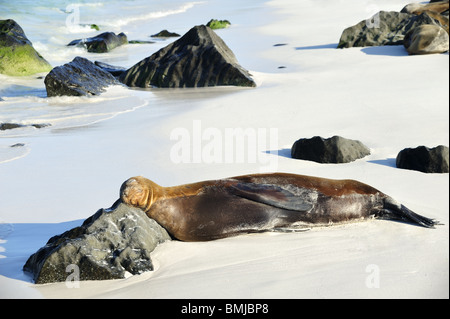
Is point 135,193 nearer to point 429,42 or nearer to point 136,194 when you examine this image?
point 136,194

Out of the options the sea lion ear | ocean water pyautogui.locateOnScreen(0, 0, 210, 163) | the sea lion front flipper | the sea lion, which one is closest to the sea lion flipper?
the sea lion

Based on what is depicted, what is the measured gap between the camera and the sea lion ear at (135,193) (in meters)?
4.51

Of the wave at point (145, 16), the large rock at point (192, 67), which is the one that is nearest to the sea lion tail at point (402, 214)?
the large rock at point (192, 67)

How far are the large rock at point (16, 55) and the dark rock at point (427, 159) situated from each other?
9.11 meters

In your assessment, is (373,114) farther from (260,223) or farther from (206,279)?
(206,279)

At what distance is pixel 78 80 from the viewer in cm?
1096

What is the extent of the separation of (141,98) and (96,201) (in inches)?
198

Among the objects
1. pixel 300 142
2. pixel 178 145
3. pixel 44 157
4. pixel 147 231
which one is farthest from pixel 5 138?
pixel 147 231

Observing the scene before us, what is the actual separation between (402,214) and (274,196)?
Answer: 3.12 feet

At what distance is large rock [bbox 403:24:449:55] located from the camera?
1098 centimetres

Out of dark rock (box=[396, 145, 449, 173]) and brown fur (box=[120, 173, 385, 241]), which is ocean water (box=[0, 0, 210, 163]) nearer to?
brown fur (box=[120, 173, 385, 241])

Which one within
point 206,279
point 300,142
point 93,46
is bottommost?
point 206,279

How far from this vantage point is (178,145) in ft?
24.1

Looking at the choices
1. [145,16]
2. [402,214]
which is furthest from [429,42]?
[145,16]
